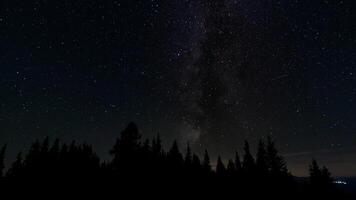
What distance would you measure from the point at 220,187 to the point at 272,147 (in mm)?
18392

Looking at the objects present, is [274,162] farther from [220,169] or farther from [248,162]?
[220,169]

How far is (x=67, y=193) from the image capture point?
25.3 metres

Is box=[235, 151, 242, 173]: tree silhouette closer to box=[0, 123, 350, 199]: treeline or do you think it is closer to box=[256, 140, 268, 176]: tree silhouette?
box=[0, 123, 350, 199]: treeline

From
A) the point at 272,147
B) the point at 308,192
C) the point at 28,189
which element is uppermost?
the point at 272,147

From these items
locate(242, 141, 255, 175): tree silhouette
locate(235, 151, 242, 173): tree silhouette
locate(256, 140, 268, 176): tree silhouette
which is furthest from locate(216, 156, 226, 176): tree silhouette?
locate(256, 140, 268, 176): tree silhouette

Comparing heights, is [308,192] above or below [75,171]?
below

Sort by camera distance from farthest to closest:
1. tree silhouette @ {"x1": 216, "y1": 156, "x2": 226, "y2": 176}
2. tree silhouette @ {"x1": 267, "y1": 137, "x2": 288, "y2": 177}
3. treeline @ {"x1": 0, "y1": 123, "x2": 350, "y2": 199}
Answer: tree silhouette @ {"x1": 216, "y1": 156, "x2": 226, "y2": 176} → tree silhouette @ {"x1": 267, "y1": 137, "x2": 288, "y2": 177} → treeline @ {"x1": 0, "y1": 123, "x2": 350, "y2": 199}

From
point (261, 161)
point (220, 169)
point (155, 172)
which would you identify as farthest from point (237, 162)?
point (155, 172)

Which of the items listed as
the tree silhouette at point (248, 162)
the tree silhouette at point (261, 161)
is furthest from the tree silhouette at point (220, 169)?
the tree silhouette at point (261, 161)

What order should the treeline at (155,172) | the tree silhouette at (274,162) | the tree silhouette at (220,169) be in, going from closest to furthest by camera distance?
the treeline at (155,172) → the tree silhouette at (274,162) → the tree silhouette at (220,169)

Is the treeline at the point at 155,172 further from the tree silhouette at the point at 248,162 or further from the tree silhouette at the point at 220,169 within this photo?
the tree silhouette at the point at 220,169

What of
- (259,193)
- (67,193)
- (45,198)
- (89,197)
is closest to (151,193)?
(89,197)

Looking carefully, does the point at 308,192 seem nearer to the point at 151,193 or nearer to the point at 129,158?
the point at 151,193

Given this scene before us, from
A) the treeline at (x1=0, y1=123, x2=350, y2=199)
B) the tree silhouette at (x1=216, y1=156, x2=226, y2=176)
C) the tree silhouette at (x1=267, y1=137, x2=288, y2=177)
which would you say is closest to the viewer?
the treeline at (x1=0, y1=123, x2=350, y2=199)
